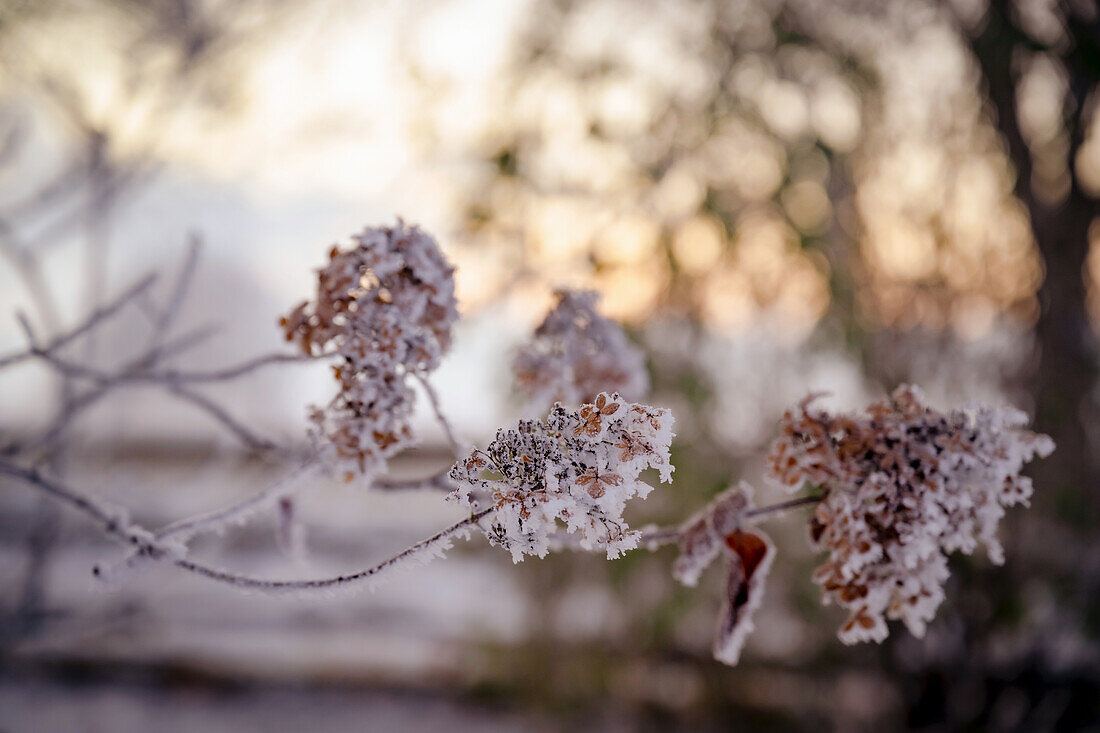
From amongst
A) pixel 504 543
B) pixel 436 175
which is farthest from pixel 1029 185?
pixel 504 543

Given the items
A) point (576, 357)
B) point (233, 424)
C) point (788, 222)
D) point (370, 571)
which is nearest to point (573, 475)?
point (370, 571)

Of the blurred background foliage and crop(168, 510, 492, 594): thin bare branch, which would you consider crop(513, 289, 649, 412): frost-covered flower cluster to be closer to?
crop(168, 510, 492, 594): thin bare branch

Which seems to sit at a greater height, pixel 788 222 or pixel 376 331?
pixel 788 222

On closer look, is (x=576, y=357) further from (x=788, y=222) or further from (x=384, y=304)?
(x=788, y=222)

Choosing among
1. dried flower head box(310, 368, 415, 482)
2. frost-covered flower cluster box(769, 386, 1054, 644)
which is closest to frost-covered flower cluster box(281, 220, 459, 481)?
dried flower head box(310, 368, 415, 482)

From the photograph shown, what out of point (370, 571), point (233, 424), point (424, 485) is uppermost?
point (233, 424)

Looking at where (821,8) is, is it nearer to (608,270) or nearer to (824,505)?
(608,270)
